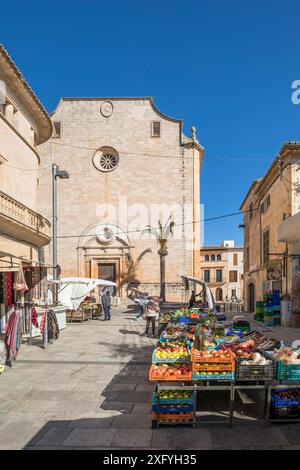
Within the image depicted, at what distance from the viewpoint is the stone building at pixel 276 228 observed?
17389 millimetres

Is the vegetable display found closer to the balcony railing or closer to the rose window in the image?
the balcony railing

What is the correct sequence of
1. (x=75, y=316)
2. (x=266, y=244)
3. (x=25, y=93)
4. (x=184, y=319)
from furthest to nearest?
(x=266, y=244) < (x=75, y=316) < (x=25, y=93) < (x=184, y=319)

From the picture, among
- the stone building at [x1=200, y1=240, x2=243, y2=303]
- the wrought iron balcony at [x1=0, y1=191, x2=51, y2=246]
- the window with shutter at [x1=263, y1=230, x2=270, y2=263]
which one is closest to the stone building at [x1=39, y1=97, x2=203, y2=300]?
the window with shutter at [x1=263, y1=230, x2=270, y2=263]

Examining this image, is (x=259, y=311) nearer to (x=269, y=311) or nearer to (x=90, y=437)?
(x=269, y=311)

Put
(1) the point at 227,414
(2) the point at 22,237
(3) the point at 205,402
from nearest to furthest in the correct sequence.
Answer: (1) the point at 227,414, (3) the point at 205,402, (2) the point at 22,237

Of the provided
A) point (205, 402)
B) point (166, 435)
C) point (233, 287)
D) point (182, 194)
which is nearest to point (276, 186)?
point (182, 194)

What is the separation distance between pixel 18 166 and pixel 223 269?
4873 centimetres

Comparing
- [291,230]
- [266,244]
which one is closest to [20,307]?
[291,230]

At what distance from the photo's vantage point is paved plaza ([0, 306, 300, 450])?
191 inches

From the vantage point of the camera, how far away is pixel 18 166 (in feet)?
51.2

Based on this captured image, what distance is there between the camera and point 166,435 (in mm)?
5078

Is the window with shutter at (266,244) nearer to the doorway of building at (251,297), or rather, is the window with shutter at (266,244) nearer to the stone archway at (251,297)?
the stone archway at (251,297)

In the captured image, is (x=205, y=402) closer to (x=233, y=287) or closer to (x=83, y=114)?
(x=83, y=114)

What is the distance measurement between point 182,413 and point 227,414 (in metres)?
0.92
